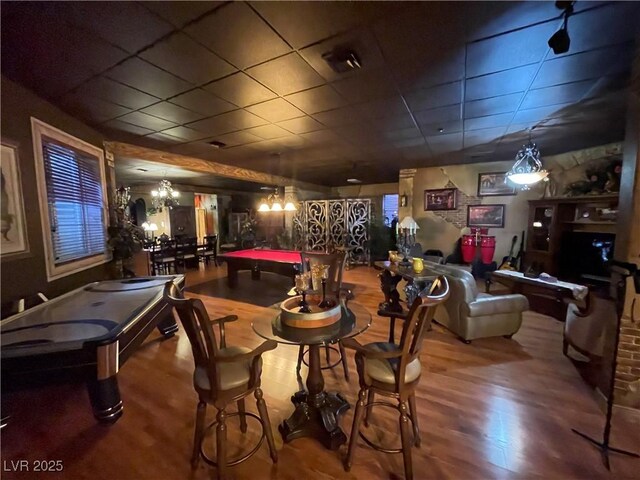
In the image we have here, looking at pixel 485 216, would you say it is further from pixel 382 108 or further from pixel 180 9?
pixel 180 9

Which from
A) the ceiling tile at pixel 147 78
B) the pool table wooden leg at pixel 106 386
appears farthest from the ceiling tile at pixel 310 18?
the pool table wooden leg at pixel 106 386

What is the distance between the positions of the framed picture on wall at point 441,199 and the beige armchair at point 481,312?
12.8ft

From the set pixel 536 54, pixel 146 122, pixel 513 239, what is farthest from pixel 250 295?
pixel 513 239

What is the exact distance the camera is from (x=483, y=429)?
1816mm

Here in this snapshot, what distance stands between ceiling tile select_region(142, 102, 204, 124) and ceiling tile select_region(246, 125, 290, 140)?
0.74m

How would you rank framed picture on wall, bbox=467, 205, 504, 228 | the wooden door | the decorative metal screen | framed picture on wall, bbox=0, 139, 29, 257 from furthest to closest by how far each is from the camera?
the wooden door → the decorative metal screen → framed picture on wall, bbox=467, 205, 504, 228 → framed picture on wall, bbox=0, 139, 29, 257

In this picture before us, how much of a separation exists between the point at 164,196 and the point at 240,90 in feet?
17.7

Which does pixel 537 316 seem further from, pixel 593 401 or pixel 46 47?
pixel 46 47

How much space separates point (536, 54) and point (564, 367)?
278 cm

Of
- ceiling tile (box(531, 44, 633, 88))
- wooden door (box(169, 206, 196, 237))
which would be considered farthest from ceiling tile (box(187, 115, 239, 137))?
wooden door (box(169, 206, 196, 237))

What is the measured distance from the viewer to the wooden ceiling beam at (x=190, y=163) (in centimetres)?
395

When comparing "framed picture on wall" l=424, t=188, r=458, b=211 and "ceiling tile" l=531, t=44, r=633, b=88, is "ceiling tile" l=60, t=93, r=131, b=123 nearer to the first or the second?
"ceiling tile" l=531, t=44, r=633, b=88

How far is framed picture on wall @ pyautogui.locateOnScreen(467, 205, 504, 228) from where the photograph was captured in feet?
19.8

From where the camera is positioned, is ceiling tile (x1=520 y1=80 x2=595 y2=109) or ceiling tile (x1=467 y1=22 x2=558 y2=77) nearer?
ceiling tile (x1=467 y1=22 x2=558 y2=77)
